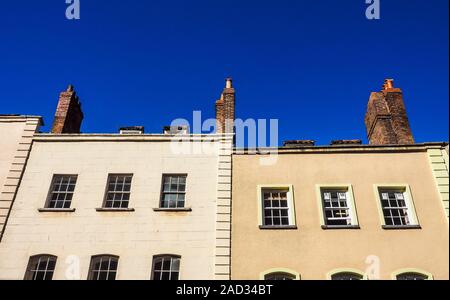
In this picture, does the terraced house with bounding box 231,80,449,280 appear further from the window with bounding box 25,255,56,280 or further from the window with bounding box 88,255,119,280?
the window with bounding box 25,255,56,280

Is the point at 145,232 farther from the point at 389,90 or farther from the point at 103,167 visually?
the point at 389,90

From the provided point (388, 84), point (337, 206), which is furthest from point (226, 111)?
point (388, 84)

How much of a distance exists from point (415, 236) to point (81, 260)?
43.9 ft

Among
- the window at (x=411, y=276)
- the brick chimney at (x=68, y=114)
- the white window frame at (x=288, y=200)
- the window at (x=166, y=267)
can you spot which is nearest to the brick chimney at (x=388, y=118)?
the white window frame at (x=288, y=200)

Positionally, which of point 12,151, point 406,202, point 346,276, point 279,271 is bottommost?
point 346,276

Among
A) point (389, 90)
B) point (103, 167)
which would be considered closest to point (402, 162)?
point (389, 90)

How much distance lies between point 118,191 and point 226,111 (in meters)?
6.45

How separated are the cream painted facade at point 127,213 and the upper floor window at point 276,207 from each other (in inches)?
59.9

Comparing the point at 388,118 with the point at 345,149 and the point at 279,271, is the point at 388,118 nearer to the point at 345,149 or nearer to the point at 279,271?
the point at 345,149

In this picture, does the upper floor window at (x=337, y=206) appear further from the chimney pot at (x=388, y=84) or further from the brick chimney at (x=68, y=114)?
the brick chimney at (x=68, y=114)

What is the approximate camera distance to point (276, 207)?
16781mm

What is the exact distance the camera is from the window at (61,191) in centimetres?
1706

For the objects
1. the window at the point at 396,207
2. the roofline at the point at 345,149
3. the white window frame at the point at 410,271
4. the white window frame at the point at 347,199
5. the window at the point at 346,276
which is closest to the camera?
the white window frame at the point at 410,271

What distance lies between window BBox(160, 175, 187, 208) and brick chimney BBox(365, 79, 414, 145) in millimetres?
10053
